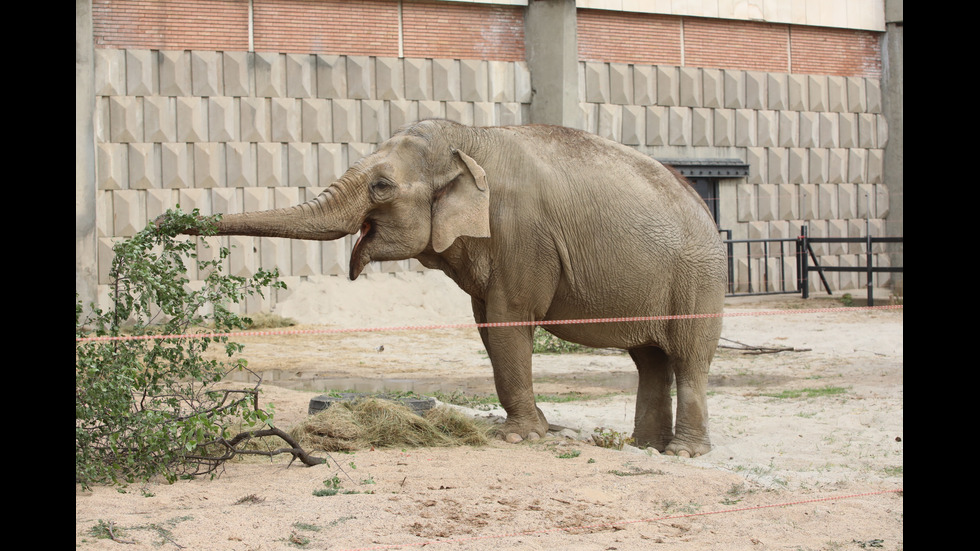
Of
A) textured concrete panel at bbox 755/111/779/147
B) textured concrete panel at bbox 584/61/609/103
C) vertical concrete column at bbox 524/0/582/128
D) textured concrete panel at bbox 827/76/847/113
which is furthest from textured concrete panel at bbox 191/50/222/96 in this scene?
textured concrete panel at bbox 827/76/847/113

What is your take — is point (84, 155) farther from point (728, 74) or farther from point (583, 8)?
point (728, 74)

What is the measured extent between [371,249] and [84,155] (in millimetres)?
10279

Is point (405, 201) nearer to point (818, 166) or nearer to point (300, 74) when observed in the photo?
point (300, 74)

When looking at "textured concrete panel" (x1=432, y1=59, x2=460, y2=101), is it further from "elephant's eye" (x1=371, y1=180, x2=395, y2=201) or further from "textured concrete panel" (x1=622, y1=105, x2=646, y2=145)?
"elephant's eye" (x1=371, y1=180, x2=395, y2=201)

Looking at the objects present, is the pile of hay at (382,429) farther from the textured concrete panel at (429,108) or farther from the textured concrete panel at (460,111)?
the textured concrete panel at (460,111)

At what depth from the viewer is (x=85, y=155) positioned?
16281mm

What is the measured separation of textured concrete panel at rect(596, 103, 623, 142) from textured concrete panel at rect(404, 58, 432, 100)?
3.52 meters

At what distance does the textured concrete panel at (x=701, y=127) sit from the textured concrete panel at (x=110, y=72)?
1098 centimetres

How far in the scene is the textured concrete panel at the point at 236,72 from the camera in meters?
17.2

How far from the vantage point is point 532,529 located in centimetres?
557

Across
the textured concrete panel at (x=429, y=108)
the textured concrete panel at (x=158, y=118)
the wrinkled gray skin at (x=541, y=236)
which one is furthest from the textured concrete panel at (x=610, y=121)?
the wrinkled gray skin at (x=541, y=236)

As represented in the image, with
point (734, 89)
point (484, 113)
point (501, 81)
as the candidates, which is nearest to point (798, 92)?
point (734, 89)

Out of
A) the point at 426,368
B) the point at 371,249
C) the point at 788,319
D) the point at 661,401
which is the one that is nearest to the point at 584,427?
the point at 661,401

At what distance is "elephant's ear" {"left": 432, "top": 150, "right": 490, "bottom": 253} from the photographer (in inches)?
300
